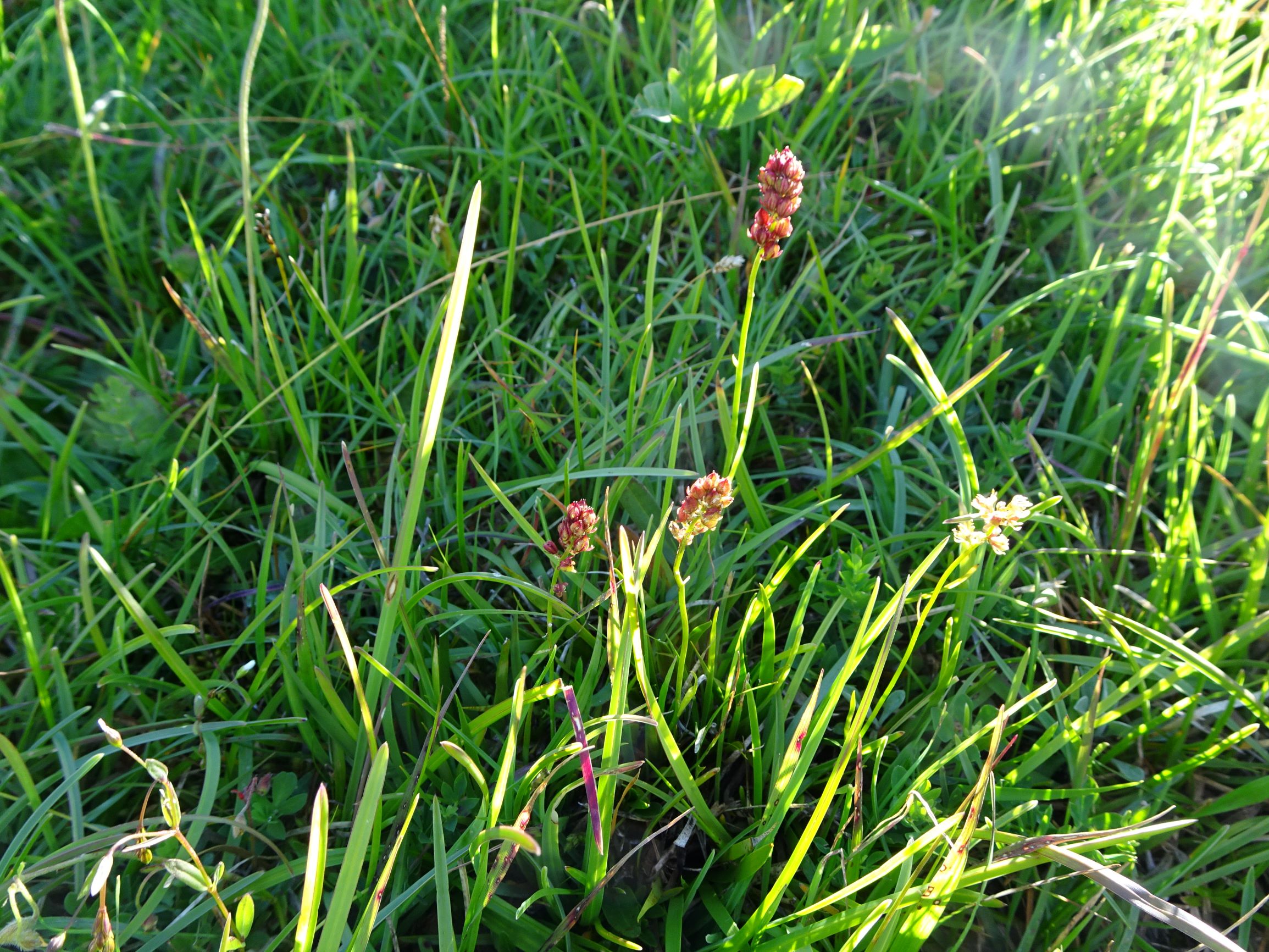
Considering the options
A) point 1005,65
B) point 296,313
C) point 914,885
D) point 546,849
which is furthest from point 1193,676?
point 296,313

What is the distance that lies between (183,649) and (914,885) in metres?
1.10

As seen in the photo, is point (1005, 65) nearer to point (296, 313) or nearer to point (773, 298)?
point (773, 298)

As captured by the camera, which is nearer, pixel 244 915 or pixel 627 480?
pixel 244 915

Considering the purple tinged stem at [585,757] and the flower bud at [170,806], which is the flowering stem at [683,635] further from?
the flower bud at [170,806]

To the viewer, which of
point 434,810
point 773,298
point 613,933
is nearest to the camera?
point 434,810

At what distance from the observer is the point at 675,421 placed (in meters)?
1.21

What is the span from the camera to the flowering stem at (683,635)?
1047 millimetres

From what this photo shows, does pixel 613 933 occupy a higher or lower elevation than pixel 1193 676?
lower

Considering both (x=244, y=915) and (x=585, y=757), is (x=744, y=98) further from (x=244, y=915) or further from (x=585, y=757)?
(x=244, y=915)

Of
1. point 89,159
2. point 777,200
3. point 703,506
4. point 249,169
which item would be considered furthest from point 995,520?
point 89,159

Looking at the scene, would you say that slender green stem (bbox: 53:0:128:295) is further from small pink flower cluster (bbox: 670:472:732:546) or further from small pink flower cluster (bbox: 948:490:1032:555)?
small pink flower cluster (bbox: 948:490:1032:555)

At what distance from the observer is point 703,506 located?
3.20ft

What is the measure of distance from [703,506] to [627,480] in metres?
0.30

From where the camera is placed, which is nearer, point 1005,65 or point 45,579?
point 45,579
